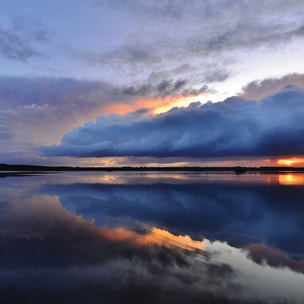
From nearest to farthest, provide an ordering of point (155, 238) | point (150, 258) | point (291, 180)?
point (150, 258)
point (155, 238)
point (291, 180)

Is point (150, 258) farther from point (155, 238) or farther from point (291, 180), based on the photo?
point (291, 180)

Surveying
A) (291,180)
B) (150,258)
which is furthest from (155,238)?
(291,180)

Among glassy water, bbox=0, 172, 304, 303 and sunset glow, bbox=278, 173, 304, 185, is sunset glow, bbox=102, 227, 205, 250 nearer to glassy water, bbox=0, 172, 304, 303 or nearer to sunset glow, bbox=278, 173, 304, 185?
glassy water, bbox=0, 172, 304, 303

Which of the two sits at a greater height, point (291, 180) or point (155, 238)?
point (155, 238)

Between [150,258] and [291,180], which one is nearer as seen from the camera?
[150,258]

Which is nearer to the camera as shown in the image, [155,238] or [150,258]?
[150,258]

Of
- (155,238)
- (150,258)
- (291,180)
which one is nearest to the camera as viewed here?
(150,258)

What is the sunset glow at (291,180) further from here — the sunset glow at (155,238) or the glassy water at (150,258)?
the sunset glow at (155,238)

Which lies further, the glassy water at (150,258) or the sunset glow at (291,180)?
the sunset glow at (291,180)

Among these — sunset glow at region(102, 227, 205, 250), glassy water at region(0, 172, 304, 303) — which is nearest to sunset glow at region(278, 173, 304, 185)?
glassy water at region(0, 172, 304, 303)

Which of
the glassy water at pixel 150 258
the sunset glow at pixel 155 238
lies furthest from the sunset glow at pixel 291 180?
the sunset glow at pixel 155 238

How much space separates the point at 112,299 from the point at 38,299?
209 centimetres

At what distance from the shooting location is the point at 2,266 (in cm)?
876

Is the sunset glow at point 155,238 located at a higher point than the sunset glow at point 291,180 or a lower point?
higher
